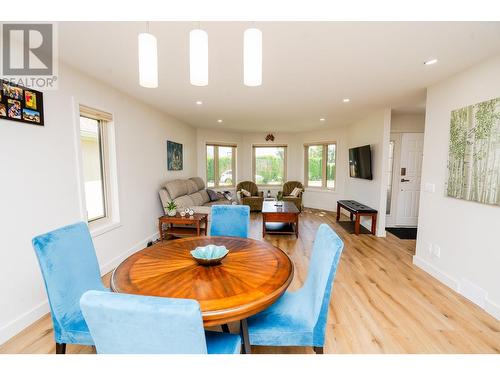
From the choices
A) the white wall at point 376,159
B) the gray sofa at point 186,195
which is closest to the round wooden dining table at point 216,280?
the gray sofa at point 186,195

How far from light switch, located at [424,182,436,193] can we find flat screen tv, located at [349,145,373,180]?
1632mm

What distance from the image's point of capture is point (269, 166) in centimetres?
780

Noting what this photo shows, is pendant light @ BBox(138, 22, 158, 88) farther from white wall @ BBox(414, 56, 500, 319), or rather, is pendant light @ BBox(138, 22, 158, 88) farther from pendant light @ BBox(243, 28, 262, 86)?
white wall @ BBox(414, 56, 500, 319)

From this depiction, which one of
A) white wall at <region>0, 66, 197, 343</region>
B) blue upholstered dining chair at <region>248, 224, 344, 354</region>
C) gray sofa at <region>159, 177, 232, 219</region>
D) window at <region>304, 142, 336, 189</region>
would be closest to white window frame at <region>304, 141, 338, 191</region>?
window at <region>304, 142, 336, 189</region>

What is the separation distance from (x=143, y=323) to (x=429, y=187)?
354cm

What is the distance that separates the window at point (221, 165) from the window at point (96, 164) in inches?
155

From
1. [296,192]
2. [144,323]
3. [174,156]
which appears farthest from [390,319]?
[296,192]

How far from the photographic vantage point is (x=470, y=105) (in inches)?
94.7

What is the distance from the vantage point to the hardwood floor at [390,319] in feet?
5.63

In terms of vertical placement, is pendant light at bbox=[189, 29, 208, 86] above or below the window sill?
above

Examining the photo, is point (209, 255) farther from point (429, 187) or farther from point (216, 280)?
point (429, 187)

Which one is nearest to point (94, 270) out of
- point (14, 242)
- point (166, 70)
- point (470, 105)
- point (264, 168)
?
point (14, 242)

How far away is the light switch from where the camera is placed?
9.63 ft
